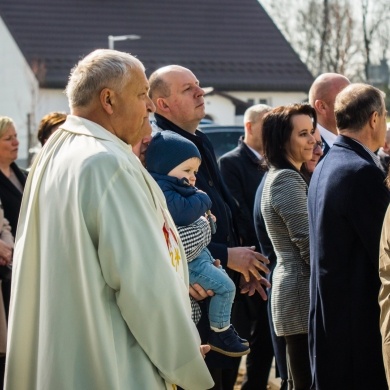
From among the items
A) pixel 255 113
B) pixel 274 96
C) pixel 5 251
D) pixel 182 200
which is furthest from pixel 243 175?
pixel 274 96

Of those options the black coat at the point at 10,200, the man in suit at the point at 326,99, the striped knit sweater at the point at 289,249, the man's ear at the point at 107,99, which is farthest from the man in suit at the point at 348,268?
the black coat at the point at 10,200

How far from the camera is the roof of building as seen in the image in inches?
1799

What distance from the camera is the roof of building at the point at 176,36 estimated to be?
45688mm

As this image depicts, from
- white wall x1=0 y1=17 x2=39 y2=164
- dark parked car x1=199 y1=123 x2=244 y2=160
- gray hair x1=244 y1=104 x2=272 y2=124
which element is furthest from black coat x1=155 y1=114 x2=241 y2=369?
white wall x1=0 y1=17 x2=39 y2=164

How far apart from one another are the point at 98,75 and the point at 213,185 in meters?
1.84

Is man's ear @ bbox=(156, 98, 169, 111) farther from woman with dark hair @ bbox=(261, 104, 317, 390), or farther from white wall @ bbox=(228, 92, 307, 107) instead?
white wall @ bbox=(228, 92, 307, 107)

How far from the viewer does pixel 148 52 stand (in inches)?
1863

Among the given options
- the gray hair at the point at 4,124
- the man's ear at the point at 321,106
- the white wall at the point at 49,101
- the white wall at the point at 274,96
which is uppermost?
the man's ear at the point at 321,106

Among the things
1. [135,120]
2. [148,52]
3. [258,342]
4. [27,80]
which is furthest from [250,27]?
[135,120]

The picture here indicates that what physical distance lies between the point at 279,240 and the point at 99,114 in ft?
7.70

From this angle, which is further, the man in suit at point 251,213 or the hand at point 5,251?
the man in suit at point 251,213

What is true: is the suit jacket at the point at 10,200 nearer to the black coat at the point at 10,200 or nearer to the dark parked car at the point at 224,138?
the black coat at the point at 10,200

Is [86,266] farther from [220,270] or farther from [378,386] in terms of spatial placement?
[378,386]

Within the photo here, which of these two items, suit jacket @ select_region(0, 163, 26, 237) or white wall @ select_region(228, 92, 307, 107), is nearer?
suit jacket @ select_region(0, 163, 26, 237)
